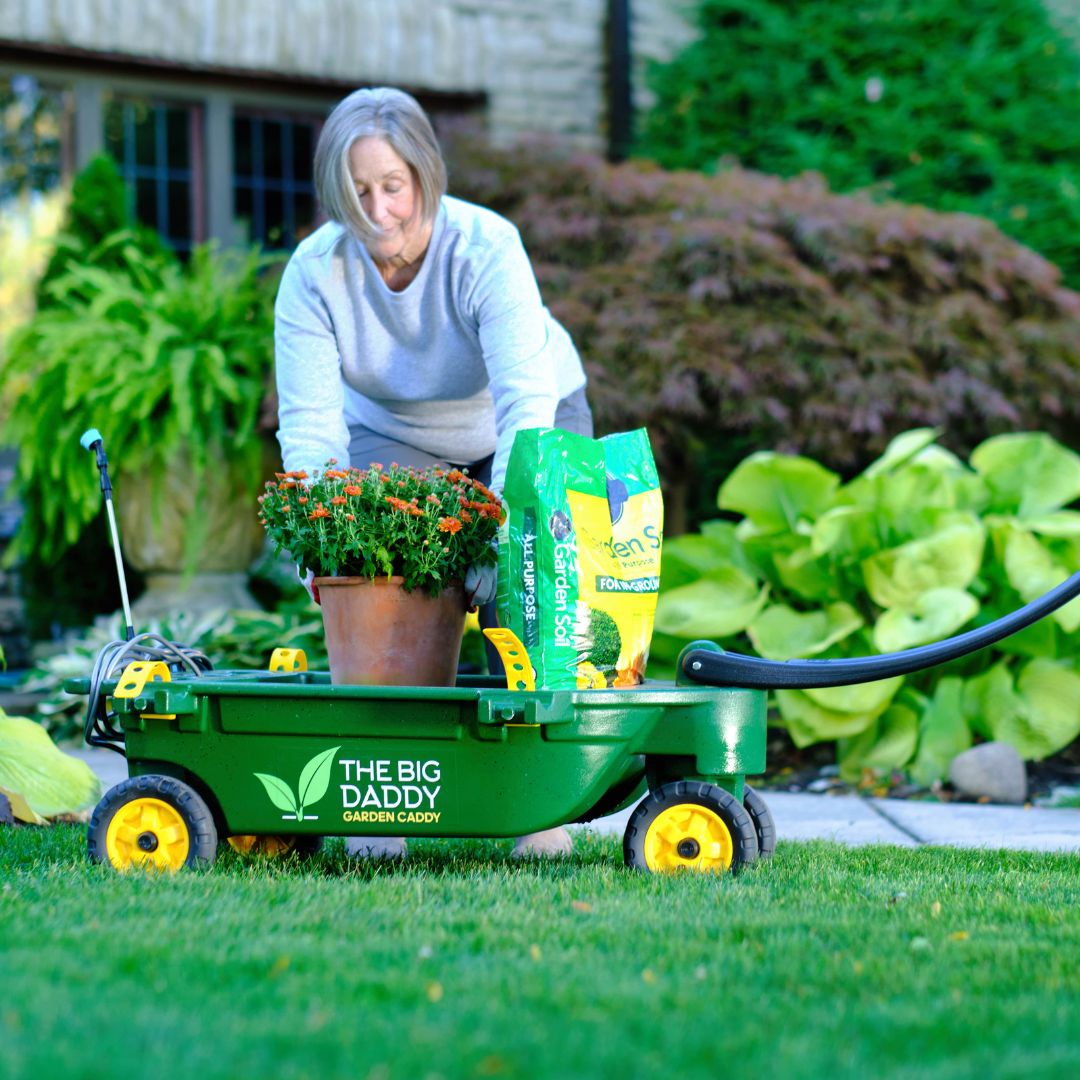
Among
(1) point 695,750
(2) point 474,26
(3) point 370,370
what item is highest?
(2) point 474,26

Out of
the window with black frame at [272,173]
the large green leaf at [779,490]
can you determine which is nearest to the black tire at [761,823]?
the large green leaf at [779,490]

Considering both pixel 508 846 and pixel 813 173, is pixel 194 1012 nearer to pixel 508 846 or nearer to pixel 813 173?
pixel 508 846

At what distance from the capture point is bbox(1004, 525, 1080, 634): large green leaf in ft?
14.1

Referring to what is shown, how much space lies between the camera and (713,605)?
15.2 ft

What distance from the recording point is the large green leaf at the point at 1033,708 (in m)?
4.28

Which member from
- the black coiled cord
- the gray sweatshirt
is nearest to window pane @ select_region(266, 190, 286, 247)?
the gray sweatshirt

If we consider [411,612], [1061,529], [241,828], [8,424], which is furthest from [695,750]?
[8,424]

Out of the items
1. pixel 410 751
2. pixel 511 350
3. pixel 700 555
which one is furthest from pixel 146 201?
pixel 410 751

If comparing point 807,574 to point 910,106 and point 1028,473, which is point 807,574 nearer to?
point 1028,473

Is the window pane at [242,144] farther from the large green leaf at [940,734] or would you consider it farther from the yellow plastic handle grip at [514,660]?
the yellow plastic handle grip at [514,660]

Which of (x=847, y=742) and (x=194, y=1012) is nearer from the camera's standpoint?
(x=194, y=1012)

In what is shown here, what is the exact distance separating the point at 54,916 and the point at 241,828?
46 centimetres

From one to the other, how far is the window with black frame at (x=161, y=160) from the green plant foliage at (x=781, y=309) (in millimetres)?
1672

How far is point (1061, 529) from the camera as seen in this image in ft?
14.5
